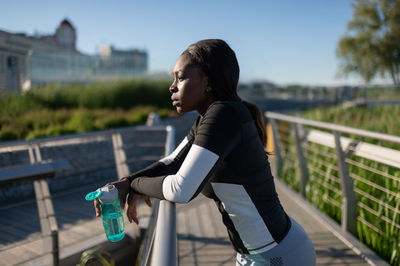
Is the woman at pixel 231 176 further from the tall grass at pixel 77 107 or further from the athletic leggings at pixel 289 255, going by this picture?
the tall grass at pixel 77 107

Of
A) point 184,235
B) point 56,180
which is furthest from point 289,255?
point 56,180

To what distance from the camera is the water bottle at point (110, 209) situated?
1258 mm

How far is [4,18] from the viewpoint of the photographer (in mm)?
4996

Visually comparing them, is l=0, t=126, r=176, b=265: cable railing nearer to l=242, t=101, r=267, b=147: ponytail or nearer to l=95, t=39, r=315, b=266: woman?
l=95, t=39, r=315, b=266: woman

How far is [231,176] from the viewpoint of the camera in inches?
48.9

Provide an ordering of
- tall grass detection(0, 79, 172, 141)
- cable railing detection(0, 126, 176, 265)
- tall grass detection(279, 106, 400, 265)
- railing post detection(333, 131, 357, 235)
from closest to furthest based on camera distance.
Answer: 1. cable railing detection(0, 126, 176, 265)
2. tall grass detection(279, 106, 400, 265)
3. railing post detection(333, 131, 357, 235)
4. tall grass detection(0, 79, 172, 141)

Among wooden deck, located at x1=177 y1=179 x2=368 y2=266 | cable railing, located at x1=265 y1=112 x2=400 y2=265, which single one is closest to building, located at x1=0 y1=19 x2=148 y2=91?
wooden deck, located at x1=177 y1=179 x2=368 y2=266

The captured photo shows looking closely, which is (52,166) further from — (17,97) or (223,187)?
(17,97)

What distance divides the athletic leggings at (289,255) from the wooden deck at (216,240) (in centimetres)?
184

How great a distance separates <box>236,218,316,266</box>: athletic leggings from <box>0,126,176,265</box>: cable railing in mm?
422

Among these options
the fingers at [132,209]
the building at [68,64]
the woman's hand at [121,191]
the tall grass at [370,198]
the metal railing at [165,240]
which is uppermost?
the building at [68,64]

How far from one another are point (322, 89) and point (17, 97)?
2623cm

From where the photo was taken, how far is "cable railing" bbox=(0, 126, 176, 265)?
8.93 ft

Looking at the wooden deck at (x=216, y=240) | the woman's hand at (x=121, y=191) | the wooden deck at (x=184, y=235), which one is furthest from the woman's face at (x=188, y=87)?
the wooden deck at (x=216, y=240)
